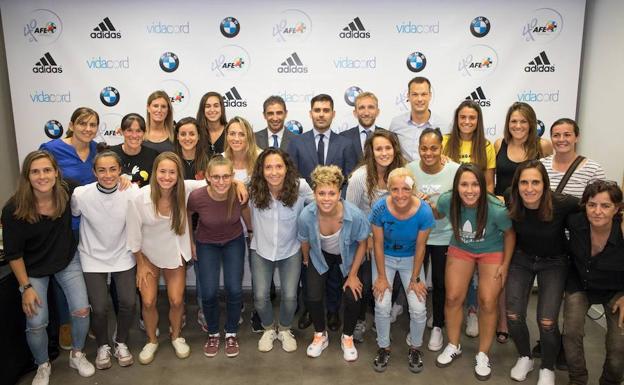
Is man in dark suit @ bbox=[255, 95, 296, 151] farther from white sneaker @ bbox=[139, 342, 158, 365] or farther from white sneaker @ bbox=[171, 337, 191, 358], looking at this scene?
white sneaker @ bbox=[139, 342, 158, 365]

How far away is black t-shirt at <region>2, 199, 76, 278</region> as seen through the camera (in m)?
2.79

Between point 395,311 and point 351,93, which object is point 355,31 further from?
point 395,311

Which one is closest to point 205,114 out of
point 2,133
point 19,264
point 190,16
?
point 190,16

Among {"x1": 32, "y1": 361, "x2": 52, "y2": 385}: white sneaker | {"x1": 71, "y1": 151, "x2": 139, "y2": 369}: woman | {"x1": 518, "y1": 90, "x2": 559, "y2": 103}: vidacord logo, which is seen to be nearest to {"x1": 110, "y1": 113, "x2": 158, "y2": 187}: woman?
{"x1": 71, "y1": 151, "x2": 139, "y2": 369}: woman

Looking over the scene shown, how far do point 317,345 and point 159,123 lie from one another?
6.70 feet

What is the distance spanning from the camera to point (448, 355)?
3240 millimetres

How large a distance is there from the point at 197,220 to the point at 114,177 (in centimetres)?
70

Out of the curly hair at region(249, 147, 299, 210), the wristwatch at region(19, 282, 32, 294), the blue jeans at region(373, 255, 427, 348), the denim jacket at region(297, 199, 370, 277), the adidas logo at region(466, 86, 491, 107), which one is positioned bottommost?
the blue jeans at region(373, 255, 427, 348)

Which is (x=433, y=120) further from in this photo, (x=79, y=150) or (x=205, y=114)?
(x=79, y=150)

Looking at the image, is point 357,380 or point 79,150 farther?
point 79,150

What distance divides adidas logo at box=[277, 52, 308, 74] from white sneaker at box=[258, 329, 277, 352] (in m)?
2.32

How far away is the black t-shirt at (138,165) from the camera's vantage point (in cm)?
335

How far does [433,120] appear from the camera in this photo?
3930mm

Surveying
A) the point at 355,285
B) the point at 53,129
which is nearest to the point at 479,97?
the point at 355,285
